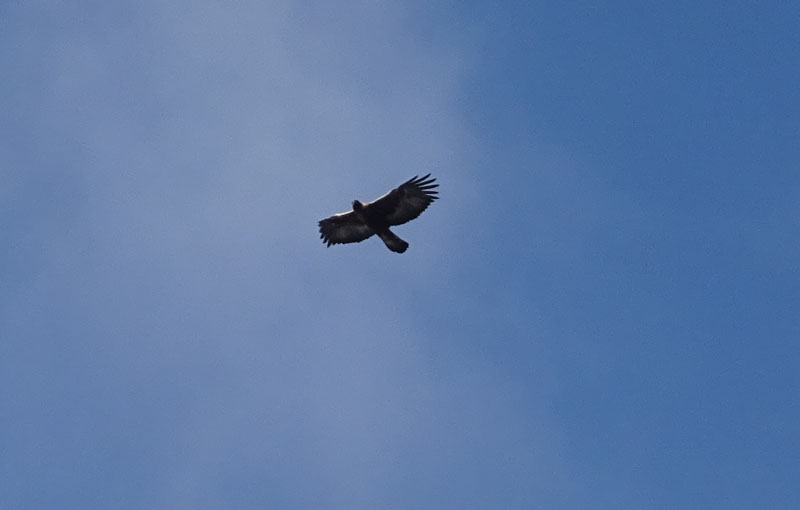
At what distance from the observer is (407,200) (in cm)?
4091

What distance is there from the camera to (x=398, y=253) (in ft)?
135

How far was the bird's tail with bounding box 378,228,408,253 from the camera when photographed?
4119cm

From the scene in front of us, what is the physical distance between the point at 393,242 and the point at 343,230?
1831 millimetres

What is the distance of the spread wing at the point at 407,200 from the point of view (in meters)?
40.8

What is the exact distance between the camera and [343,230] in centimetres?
4219

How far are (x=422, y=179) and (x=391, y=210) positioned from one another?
1321 millimetres

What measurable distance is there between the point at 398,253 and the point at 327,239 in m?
2.55

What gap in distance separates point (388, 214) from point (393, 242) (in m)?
0.84

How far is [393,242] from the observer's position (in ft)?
135

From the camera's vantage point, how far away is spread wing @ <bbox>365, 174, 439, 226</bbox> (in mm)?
40750

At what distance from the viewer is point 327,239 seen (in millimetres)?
42406

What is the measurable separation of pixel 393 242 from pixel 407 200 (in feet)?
4.35

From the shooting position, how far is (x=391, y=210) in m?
41.1

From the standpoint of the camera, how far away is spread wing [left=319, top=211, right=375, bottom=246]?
137 ft
